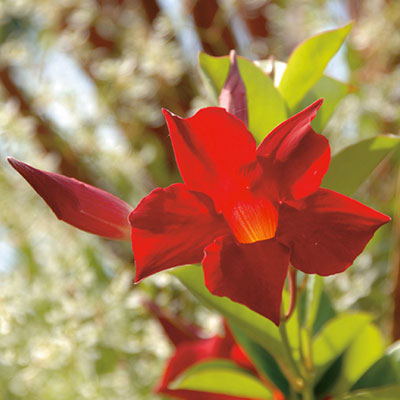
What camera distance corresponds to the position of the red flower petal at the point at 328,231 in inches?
7.8

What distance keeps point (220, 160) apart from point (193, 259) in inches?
1.5

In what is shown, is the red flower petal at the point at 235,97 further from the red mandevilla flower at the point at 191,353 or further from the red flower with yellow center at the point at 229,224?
the red mandevilla flower at the point at 191,353

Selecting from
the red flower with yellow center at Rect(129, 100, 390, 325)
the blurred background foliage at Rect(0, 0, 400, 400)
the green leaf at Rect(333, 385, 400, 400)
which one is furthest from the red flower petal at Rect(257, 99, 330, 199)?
the blurred background foliage at Rect(0, 0, 400, 400)

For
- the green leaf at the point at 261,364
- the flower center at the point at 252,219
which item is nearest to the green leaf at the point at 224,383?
the green leaf at the point at 261,364

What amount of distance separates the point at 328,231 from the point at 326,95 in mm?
115

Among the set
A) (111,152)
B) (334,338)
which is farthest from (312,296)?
(111,152)

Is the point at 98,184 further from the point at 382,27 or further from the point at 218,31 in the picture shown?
the point at 382,27

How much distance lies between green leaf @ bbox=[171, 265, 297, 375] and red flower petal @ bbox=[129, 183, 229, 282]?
4cm

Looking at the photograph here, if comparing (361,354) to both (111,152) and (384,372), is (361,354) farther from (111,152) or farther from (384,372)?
(111,152)

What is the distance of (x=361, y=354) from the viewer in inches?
13.1

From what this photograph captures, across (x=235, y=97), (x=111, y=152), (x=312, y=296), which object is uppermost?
(x=235, y=97)

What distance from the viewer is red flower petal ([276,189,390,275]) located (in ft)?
0.65

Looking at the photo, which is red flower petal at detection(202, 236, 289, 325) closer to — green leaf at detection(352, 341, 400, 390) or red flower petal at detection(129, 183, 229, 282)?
red flower petal at detection(129, 183, 229, 282)

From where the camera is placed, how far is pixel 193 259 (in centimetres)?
21
